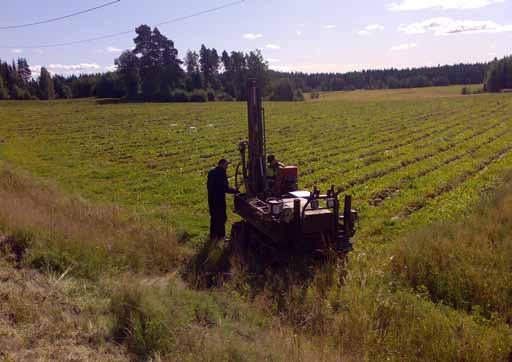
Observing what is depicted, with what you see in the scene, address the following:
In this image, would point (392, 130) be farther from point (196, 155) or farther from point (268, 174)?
point (268, 174)

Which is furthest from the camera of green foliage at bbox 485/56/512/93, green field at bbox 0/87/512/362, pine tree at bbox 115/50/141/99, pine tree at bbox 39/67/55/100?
pine tree at bbox 39/67/55/100

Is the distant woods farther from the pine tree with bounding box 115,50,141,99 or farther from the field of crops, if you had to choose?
the field of crops

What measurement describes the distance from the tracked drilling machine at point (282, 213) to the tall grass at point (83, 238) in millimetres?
1584

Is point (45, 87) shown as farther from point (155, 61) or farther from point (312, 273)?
point (312, 273)

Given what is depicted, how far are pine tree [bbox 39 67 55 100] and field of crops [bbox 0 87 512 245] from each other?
6626 centimetres

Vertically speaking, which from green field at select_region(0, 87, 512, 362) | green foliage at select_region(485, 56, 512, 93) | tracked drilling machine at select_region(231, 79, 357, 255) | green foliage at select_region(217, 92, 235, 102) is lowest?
green field at select_region(0, 87, 512, 362)

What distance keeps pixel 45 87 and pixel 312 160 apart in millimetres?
95232

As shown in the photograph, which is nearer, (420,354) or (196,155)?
(420,354)

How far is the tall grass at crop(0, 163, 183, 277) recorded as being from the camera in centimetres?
688

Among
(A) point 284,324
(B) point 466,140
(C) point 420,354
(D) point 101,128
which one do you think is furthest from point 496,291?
(D) point 101,128

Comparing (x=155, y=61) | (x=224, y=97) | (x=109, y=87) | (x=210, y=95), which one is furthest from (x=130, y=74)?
(x=224, y=97)

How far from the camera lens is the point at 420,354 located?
5.45m

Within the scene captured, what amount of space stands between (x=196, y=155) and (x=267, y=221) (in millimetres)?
14550

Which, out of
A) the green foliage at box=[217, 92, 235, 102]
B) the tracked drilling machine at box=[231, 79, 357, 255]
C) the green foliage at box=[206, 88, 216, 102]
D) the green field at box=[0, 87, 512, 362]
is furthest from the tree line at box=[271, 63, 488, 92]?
the tracked drilling machine at box=[231, 79, 357, 255]
